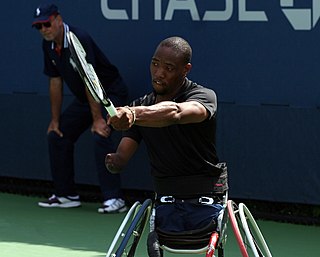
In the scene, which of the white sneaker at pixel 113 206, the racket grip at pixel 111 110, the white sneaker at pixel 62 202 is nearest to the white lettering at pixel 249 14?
the white sneaker at pixel 113 206

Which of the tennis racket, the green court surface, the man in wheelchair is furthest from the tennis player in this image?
the tennis racket

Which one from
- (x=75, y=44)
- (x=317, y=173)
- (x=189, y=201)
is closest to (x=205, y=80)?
(x=317, y=173)

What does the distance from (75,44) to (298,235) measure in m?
3.47

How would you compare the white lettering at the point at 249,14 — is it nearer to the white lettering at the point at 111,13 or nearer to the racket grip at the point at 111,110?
the white lettering at the point at 111,13

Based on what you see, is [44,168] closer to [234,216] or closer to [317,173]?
[317,173]

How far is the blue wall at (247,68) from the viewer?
754 cm

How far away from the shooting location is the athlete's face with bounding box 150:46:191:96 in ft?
16.1

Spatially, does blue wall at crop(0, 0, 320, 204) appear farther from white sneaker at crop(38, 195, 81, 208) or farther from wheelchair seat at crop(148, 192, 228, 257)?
wheelchair seat at crop(148, 192, 228, 257)

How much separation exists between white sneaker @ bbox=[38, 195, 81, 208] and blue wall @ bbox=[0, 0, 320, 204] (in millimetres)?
309

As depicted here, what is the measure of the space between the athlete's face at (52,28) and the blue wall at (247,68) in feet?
1.78

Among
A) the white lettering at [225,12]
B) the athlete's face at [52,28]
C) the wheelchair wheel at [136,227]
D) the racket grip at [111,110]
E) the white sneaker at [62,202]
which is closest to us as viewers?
the racket grip at [111,110]

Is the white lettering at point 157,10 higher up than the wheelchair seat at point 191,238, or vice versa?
the white lettering at point 157,10

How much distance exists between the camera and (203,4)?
7.89m

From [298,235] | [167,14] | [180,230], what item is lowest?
[298,235]
